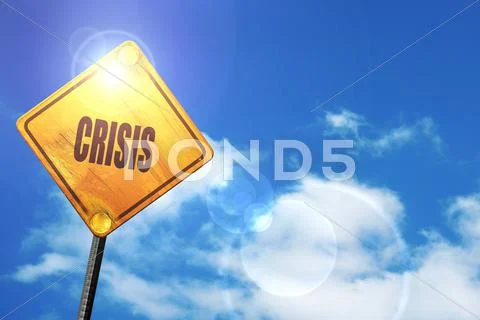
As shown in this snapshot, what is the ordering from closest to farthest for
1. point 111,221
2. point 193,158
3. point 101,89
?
point 111,221 < point 101,89 < point 193,158

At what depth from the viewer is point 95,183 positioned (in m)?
→ 2.12

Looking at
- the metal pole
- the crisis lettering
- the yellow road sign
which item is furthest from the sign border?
the metal pole

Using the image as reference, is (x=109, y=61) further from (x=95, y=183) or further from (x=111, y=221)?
(x=111, y=221)

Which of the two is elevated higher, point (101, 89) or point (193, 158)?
point (101, 89)

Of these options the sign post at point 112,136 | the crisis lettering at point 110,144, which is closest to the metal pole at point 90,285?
the sign post at point 112,136

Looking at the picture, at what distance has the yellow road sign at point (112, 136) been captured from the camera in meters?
2.12

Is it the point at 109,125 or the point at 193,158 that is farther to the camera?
the point at 193,158

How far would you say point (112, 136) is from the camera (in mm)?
2158

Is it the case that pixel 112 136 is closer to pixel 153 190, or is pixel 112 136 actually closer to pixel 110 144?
pixel 110 144

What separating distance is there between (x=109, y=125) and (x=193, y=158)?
45 centimetres

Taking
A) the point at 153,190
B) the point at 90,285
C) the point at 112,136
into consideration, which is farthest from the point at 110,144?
the point at 90,285

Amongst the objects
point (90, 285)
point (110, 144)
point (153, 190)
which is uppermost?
point (110, 144)

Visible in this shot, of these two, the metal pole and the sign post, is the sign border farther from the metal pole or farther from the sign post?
the metal pole

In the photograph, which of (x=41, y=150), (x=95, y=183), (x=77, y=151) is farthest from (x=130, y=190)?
(x=41, y=150)
